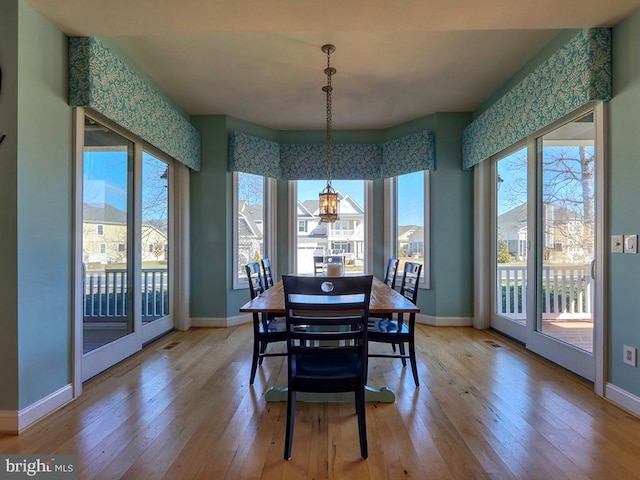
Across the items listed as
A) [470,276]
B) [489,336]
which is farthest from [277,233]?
[489,336]

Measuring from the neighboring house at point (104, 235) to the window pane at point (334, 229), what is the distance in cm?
215

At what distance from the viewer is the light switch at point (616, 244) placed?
2.07 m

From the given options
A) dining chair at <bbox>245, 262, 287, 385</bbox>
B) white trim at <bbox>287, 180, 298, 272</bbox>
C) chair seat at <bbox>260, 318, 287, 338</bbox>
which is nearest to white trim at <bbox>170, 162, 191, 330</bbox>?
white trim at <bbox>287, 180, 298, 272</bbox>

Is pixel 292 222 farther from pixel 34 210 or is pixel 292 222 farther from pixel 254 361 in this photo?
pixel 34 210

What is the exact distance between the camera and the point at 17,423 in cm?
181

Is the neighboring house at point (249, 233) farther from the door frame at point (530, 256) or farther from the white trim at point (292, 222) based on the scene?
the door frame at point (530, 256)

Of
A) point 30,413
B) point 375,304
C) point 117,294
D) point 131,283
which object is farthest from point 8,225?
point 375,304

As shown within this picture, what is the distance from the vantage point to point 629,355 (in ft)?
6.62

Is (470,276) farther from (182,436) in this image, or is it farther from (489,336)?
(182,436)

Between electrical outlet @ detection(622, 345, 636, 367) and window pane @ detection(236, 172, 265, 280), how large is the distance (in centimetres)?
379

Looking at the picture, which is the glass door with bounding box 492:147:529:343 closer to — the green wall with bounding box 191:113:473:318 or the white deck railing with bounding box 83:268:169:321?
the green wall with bounding box 191:113:473:318

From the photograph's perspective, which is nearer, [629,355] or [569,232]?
[629,355]

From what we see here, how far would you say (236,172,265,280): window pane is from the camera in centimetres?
433

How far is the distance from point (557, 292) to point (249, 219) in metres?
3.57
